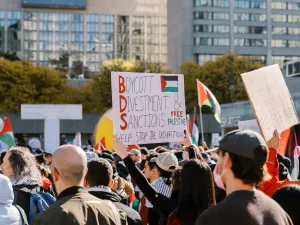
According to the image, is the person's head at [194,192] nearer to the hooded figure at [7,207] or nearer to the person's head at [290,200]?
the person's head at [290,200]

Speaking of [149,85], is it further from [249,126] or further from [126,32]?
[126,32]

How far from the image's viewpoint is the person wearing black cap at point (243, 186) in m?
3.03

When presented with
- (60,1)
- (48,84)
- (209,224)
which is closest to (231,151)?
(209,224)

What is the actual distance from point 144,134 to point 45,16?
440 ft

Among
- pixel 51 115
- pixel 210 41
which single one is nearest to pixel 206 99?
pixel 51 115

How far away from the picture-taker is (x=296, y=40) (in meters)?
113

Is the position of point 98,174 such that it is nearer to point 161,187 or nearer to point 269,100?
point 161,187

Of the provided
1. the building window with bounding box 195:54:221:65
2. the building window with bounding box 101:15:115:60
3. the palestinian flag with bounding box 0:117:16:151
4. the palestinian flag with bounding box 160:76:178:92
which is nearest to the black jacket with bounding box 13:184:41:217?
the palestinian flag with bounding box 160:76:178:92

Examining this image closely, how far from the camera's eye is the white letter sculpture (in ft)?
107

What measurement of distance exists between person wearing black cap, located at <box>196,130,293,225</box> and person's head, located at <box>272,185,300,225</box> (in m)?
0.66

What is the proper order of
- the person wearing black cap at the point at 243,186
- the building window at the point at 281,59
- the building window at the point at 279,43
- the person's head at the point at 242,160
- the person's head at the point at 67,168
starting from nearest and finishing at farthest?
the person wearing black cap at the point at 243,186, the person's head at the point at 242,160, the person's head at the point at 67,168, the building window at the point at 279,43, the building window at the point at 281,59

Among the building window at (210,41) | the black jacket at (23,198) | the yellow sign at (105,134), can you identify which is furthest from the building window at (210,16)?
the black jacket at (23,198)

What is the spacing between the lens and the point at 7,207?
5039 mm

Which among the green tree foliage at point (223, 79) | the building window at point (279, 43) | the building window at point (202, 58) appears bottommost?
the green tree foliage at point (223, 79)
